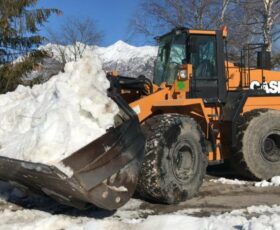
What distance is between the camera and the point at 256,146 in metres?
8.77

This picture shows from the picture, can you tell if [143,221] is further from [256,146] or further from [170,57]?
[170,57]

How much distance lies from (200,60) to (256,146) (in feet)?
5.82

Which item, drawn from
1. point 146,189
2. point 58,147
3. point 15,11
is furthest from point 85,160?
point 15,11

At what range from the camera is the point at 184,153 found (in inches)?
293

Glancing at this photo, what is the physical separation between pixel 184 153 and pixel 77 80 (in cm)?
208

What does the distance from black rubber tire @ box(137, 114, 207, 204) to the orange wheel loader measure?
0.01 metres

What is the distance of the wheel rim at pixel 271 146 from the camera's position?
352 inches

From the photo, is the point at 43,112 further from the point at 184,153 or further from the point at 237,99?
the point at 237,99

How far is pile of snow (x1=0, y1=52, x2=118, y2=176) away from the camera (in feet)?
18.7

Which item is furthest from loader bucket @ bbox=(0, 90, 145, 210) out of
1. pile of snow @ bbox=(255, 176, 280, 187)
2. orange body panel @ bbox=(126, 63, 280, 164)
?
pile of snow @ bbox=(255, 176, 280, 187)

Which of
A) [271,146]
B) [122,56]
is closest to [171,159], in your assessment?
[271,146]

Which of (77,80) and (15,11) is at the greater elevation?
(15,11)

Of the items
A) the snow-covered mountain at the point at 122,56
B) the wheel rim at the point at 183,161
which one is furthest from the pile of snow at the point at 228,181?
the snow-covered mountain at the point at 122,56

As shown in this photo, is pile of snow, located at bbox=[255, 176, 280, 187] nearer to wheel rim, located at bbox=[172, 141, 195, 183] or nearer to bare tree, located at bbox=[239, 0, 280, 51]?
Result: wheel rim, located at bbox=[172, 141, 195, 183]
